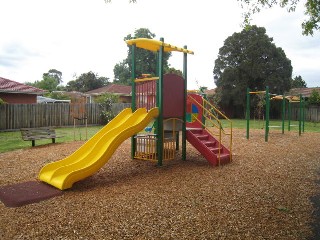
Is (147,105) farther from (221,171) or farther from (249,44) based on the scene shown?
(249,44)

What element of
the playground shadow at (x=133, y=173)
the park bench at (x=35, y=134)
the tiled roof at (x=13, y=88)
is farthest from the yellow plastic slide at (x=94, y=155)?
the tiled roof at (x=13, y=88)

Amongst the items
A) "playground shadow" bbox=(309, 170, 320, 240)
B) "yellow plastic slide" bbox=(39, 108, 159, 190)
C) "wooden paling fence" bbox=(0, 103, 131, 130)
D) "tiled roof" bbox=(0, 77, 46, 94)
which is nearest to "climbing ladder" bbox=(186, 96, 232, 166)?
"yellow plastic slide" bbox=(39, 108, 159, 190)

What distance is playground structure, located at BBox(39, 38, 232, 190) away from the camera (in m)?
6.70

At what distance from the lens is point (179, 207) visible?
486 centimetres

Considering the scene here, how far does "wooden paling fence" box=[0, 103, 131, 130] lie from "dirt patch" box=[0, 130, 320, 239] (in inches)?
435

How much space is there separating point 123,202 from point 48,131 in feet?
27.5

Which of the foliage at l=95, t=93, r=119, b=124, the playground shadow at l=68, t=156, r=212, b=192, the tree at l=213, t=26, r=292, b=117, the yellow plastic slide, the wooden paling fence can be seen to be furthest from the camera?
the tree at l=213, t=26, r=292, b=117

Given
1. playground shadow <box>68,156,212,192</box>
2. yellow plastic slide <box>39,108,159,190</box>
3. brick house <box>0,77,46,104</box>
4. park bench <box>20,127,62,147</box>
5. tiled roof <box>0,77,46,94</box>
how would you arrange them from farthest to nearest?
brick house <box>0,77,46,104</box> → tiled roof <box>0,77,46,94</box> → park bench <box>20,127,62,147</box> → playground shadow <box>68,156,212,192</box> → yellow plastic slide <box>39,108,159,190</box>

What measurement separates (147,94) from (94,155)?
2.40m

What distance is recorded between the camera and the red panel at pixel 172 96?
8.10 metres

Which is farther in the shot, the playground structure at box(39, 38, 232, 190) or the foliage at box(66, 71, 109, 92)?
the foliage at box(66, 71, 109, 92)

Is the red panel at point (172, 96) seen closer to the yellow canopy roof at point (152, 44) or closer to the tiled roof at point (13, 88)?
the yellow canopy roof at point (152, 44)

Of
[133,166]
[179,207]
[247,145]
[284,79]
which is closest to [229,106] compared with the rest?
[284,79]

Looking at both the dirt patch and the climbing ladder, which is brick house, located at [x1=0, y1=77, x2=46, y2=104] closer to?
the dirt patch
